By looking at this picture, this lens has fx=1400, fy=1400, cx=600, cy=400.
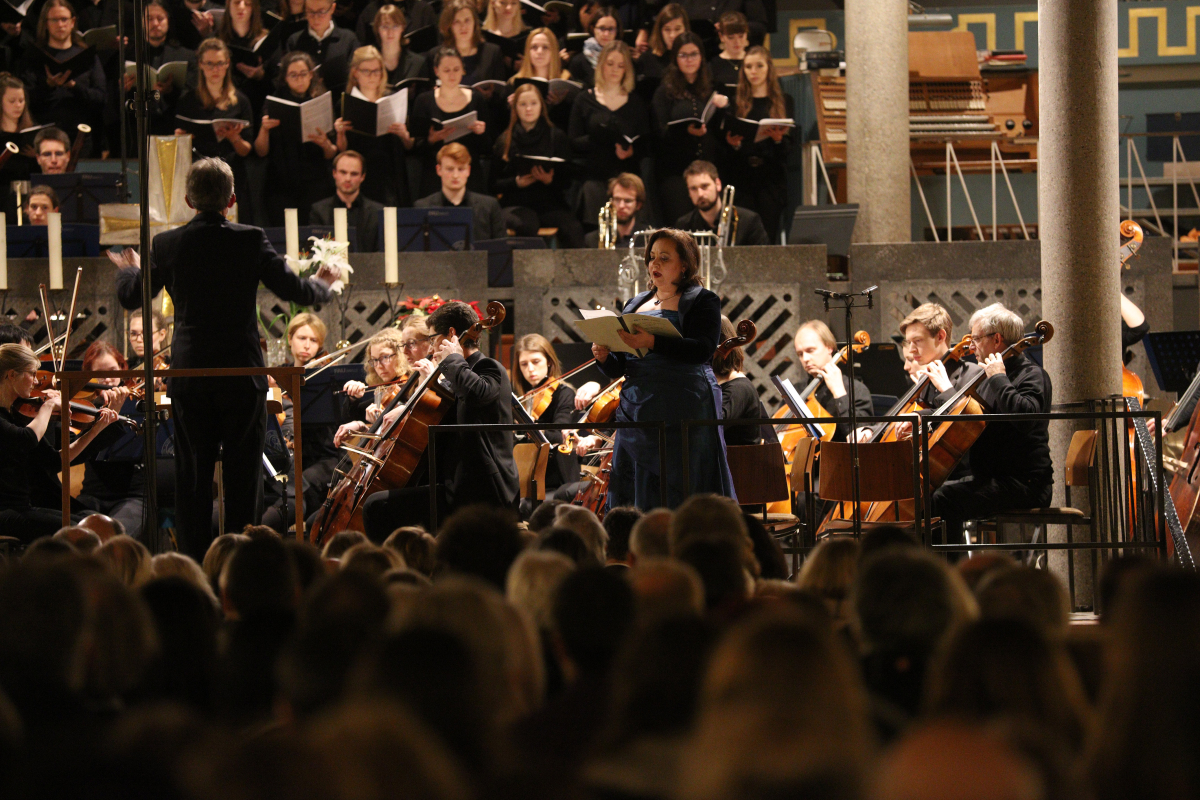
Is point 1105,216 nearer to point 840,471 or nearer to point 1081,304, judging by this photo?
point 1081,304

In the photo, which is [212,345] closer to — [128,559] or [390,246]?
[128,559]

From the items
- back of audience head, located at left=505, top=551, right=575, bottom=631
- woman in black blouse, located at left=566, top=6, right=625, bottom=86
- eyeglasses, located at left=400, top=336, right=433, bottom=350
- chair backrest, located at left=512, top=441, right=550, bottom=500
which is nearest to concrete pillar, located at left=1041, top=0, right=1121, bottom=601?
chair backrest, located at left=512, top=441, right=550, bottom=500

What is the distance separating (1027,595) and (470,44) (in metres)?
8.47

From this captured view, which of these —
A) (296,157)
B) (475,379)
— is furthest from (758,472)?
(296,157)

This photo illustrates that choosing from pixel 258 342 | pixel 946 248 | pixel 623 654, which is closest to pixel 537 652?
pixel 623 654

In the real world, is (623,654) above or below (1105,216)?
below

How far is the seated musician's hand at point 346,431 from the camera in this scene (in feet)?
18.9

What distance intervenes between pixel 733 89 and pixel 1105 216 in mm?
4622

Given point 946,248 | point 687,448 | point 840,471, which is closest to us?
point 687,448

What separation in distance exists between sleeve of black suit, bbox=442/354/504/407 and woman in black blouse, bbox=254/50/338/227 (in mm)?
4603

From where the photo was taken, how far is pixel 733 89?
9914 millimetres

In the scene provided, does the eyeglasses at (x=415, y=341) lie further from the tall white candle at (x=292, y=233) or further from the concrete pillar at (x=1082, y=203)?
the concrete pillar at (x=1082, y=203)

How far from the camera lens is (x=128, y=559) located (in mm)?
3318

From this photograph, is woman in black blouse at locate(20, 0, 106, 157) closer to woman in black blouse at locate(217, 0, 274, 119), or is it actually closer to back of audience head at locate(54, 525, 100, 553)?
woman in black blouse at locate(217, 0, 274, 119)
